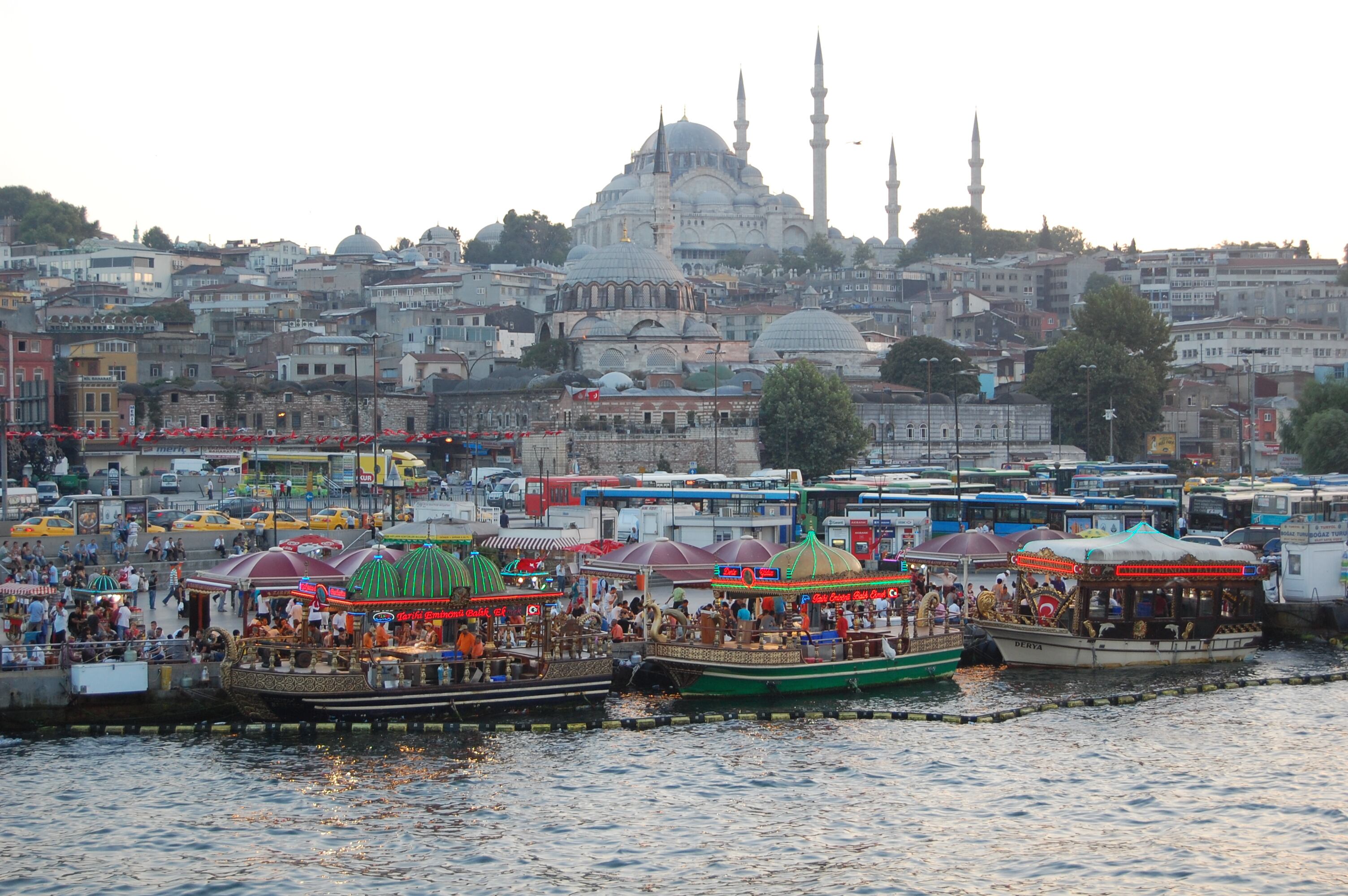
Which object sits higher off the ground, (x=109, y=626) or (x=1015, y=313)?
(x=1015, y=313)

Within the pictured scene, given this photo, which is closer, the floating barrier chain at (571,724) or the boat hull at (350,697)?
the boat hull at (350,697)

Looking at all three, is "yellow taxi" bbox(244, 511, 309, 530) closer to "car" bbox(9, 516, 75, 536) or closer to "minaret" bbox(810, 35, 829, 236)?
"car" bbox(9, 516, 75, 536)

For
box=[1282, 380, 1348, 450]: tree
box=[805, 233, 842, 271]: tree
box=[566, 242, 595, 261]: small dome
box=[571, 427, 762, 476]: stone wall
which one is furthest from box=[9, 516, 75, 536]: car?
box=[805, 233, 842, 271]: tree

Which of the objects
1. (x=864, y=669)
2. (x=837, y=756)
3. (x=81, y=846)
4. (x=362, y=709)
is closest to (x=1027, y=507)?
(x=864, y=669)

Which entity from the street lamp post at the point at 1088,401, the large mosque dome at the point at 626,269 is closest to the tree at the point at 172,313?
the large mosque dome at the point at 626,269

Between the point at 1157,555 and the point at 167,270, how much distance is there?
252 feet

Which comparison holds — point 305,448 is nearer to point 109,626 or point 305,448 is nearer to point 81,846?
point 109,626

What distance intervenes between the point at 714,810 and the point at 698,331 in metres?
51.7

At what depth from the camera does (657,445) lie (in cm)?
5088

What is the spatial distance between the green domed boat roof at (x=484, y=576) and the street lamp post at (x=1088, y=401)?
41833 millimetres

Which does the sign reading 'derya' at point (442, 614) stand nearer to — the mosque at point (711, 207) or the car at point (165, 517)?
the car at point (165, 517)

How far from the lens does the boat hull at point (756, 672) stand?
19000 millimetres

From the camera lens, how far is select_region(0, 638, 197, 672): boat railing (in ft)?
57.8

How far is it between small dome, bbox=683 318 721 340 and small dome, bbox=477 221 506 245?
1716 inches
